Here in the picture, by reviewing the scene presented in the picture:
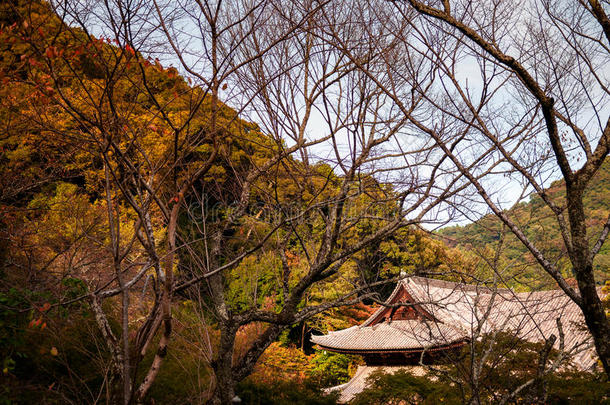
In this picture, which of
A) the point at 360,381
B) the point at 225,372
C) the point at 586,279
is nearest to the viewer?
the point at 586,279

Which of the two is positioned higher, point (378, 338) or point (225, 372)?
point (225, 372)

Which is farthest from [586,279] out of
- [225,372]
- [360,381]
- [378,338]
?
[360,381]

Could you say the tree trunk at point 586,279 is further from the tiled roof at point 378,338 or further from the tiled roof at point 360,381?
the tiled roof at point 360,381

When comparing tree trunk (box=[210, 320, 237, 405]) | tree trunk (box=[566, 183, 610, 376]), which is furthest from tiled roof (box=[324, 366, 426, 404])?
tree trunk (box=[566, 183, 610, 376])

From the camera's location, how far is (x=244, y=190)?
13.9 ft

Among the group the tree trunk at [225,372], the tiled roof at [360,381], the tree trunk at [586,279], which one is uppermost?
the tree trunk at [586,279]

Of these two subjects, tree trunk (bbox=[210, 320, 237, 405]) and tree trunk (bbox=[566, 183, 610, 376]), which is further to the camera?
tree trunk (bbox=[210, 320, 237, 405])

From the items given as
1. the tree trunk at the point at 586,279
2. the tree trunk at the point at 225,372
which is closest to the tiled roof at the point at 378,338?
the tree trunk at the point at 225,372

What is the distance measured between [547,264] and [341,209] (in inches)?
75.4

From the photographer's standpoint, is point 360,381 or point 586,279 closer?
point 586,279

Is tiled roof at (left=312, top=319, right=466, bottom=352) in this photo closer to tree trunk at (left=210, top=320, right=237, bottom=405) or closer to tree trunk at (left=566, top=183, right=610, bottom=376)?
tree trunk at (left=210, top=320, right=237, bottom=405)

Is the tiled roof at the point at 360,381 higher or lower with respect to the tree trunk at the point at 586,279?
lower

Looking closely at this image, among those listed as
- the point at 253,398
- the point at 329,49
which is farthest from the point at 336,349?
the point at 329,49

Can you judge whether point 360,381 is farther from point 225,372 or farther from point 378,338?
point 225,372
